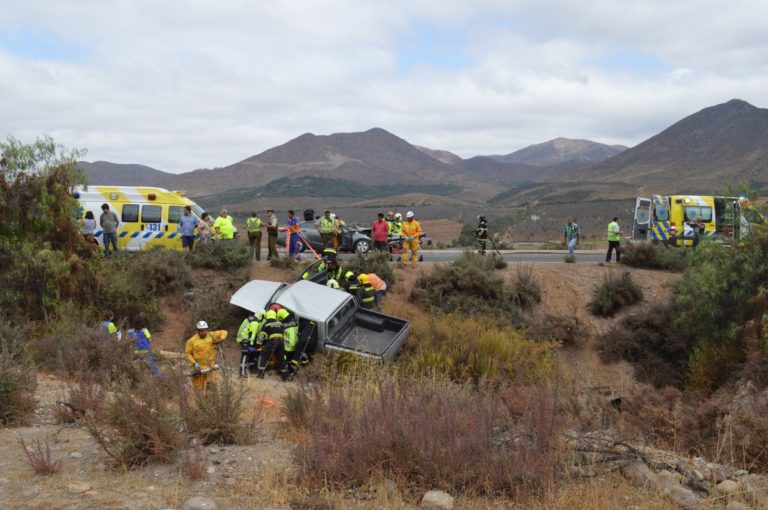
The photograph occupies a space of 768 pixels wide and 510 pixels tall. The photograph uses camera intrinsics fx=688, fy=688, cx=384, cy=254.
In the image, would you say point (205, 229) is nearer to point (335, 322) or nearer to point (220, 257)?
point (220, 257)

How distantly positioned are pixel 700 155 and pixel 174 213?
12370 cm

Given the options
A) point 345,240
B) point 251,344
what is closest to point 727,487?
point 251,344

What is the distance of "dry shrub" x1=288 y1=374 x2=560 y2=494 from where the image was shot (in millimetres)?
5449

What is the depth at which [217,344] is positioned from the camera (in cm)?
1059

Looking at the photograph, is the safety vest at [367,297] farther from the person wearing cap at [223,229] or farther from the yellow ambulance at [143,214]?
the yellow ambulance at [143,214]

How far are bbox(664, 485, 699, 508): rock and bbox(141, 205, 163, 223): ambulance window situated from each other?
18.5 metres

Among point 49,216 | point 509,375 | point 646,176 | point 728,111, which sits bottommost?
point 509,375

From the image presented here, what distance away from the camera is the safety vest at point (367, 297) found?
47.6ft

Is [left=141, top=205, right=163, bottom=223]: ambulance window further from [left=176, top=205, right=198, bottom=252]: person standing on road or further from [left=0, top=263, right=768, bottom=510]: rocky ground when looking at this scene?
[left=0, top=263, right=768, bottom=510]: rocky ground

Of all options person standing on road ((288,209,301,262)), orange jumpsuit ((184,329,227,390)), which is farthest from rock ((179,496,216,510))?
person standing on road ((288,209,301,262))

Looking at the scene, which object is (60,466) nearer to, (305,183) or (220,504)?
(220,504)

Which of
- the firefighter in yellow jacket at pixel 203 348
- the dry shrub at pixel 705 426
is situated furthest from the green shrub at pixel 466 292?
the dry shrub at pixel 705 426

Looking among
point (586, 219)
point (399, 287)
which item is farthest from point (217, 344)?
point (586, 219)

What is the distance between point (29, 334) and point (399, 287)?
9366mm
